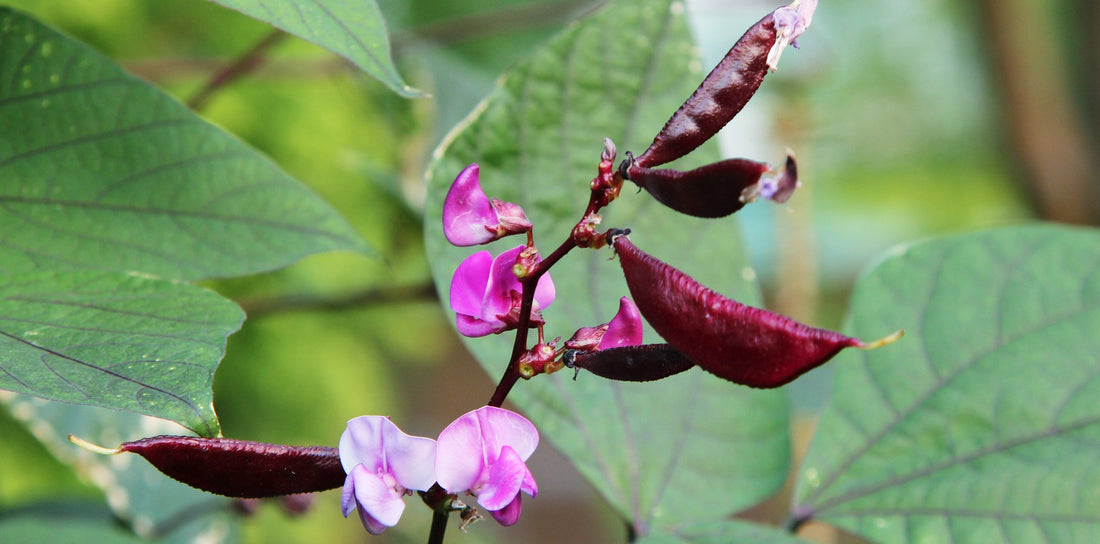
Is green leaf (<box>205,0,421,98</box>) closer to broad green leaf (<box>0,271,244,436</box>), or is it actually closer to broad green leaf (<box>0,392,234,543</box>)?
broad green leaf (<box>0,271,244,436</box>)

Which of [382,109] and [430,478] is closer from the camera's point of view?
[430,478]

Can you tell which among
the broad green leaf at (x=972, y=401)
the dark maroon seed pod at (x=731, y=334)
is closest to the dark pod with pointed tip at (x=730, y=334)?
the dark maroon seed pod at (x=731, y=334)

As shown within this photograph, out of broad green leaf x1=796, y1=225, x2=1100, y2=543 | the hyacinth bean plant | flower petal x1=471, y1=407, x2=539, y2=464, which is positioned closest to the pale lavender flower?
the hyacinth bean plant

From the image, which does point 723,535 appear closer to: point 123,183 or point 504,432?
point 504,432

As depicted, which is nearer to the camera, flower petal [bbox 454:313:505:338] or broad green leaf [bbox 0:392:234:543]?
flower petal [bbox 454:313:505:338]

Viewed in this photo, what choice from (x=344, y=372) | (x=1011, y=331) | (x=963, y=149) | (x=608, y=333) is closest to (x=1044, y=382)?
(x=1011, y=331)

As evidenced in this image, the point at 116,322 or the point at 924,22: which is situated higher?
the point at 116,322

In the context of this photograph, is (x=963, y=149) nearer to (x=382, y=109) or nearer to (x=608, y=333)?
(x=382, y=109)

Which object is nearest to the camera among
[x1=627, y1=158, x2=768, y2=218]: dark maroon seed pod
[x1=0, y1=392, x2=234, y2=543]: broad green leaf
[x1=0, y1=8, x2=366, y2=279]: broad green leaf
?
[x1=627, y1=158, x2=768, y2=218]: dark maroon seed pod
